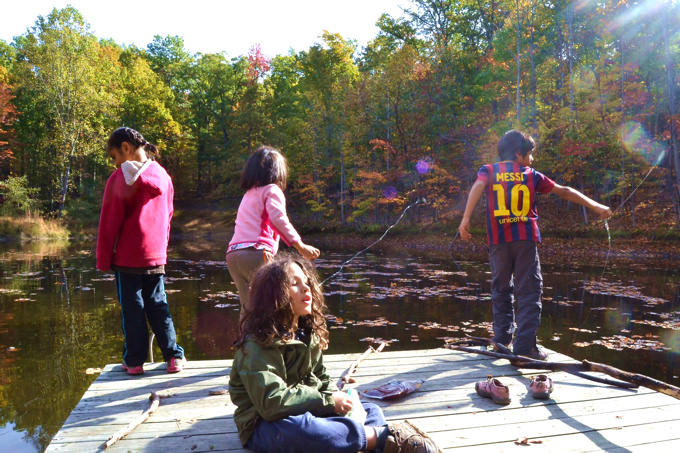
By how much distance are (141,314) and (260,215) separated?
1.11 m

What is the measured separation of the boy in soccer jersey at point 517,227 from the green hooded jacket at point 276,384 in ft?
6.35

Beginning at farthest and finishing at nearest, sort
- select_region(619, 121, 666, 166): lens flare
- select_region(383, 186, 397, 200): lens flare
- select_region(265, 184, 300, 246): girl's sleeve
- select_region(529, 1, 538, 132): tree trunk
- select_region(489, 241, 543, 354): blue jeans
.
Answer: select_region(383, 186, 397, 200): lens flare, select_region(529, 1, 538, 132): tree trunk, select_region(619, 121, 666, 166): lens flare, select_region(489, 241, 543, 354): blue jeans, select_region(265, 184, 300, 246): girl's sleeve

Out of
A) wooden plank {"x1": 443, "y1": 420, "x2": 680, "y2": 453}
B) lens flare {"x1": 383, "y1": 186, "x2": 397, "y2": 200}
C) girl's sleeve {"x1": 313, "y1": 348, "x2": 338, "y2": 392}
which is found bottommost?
wooden plank {"x1": 443, "y1": 420, "x2": 680, "y2": 453}

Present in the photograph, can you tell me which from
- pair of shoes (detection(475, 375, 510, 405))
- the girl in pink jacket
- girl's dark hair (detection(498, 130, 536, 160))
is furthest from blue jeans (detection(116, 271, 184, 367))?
girl's dark hair (detection(498, 130, 536, 160))

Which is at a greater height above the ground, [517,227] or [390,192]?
[390,192]

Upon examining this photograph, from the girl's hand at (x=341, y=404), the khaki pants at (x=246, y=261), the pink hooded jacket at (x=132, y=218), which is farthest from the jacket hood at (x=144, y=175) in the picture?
the girl's hand at (x=341, y=404)

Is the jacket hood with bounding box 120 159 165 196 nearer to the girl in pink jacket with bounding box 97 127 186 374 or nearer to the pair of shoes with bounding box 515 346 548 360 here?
the girl in pink jacket with bounding box 97 127 186 374

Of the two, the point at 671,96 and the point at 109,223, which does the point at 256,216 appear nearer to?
the point at 109,223

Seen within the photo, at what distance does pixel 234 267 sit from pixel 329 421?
1421 mm

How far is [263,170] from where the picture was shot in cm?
330

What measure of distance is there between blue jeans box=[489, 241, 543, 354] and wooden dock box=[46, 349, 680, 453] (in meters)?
0.31

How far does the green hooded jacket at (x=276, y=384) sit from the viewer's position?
212cm

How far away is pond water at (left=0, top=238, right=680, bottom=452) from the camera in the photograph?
183 inches

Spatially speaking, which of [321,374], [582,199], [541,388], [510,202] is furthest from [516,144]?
[321,374]
